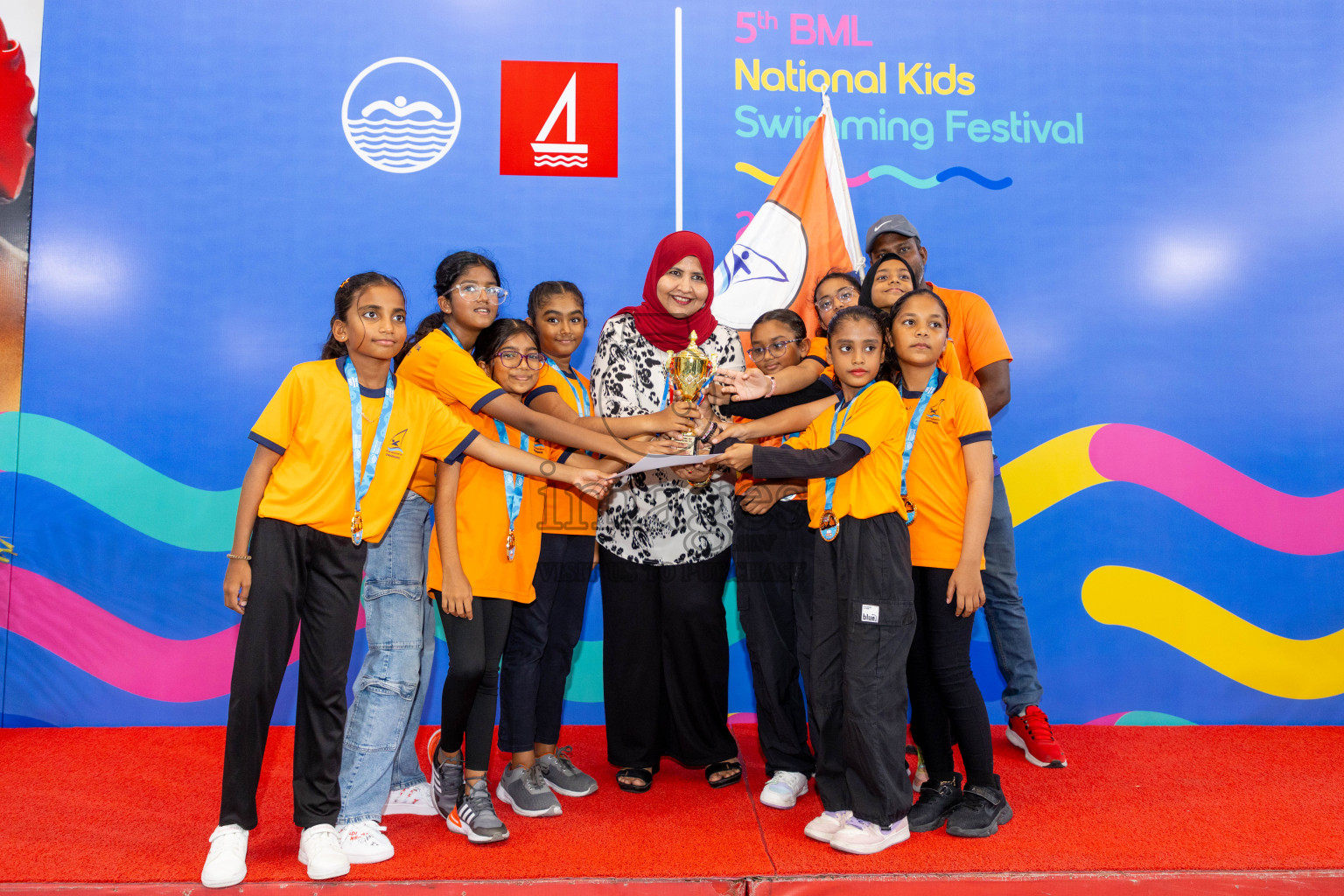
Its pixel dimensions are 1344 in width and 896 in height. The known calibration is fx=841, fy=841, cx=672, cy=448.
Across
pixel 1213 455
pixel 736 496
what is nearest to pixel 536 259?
pixel 736 496

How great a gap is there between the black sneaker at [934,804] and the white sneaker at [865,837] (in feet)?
0.42

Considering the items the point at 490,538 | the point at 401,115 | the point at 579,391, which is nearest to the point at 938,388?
the point at 579,391

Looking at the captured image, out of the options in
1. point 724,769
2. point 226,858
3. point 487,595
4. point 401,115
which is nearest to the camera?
point 226,858

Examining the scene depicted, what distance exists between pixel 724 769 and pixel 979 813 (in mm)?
848

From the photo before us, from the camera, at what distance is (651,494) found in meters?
2.85

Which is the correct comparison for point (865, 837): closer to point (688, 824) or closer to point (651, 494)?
point (688, 824)

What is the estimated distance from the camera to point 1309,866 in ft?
7.76

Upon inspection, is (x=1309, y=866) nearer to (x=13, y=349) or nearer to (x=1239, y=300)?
(x=1239, y=300)

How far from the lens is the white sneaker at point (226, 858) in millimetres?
2193

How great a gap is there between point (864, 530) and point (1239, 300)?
2.61 m

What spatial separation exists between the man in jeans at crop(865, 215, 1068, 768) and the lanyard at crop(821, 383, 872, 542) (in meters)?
0.92

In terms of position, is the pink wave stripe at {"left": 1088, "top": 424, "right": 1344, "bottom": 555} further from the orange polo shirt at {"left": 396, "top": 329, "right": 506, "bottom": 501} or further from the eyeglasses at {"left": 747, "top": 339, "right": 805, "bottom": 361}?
the orange polo shirt at {"left": 396, "top": 329, "right": 506, "bottom": 501}

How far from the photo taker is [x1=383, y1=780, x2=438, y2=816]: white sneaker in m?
2.68

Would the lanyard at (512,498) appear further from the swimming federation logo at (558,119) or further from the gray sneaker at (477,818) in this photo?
the swimming federation logo at (558,119)
